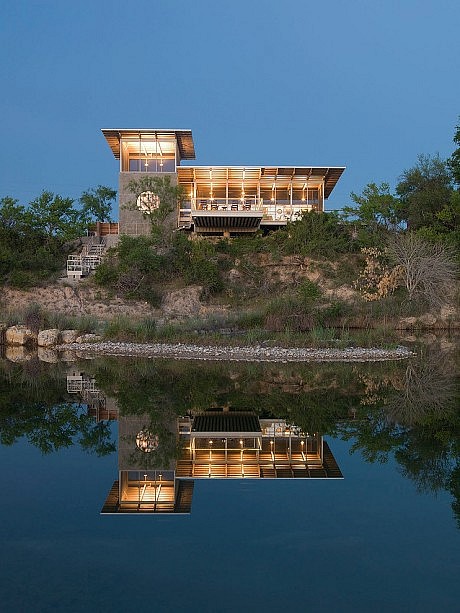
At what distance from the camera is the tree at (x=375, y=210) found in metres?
36.3

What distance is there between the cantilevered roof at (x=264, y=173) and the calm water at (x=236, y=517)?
2989 centimetres

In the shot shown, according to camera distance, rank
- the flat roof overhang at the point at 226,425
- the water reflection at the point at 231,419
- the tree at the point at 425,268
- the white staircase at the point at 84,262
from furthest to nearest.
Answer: the white staircase at the point at 84,262
the tree at the point at 425,268
the flat roof overhang at the point at 226,425
the water reflection at the point at 231,419

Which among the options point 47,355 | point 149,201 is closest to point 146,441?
point 47,355

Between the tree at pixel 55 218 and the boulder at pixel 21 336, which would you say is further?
the tree at pixel 55 218

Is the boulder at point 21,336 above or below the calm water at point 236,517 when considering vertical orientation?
above

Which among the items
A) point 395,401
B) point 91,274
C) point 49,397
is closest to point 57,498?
point 49,397

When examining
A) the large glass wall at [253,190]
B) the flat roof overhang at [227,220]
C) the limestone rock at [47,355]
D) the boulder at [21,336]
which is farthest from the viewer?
the large glass wall at [253,190]

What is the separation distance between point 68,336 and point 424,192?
26706mm

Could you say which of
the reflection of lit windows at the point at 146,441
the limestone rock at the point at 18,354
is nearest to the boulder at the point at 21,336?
the limestone rock at the point at 18,354

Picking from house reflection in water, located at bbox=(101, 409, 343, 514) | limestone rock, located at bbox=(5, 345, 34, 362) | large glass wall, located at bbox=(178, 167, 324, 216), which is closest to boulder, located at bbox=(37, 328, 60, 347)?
limestone rock, located at bbox=(5, 345, 34, 362)

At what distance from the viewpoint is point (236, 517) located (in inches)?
205

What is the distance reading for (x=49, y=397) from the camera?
37.6 ft

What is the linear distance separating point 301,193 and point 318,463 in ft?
120

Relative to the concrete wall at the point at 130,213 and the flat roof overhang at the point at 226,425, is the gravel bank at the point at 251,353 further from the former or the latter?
the concrete wall at the point at 130,213
